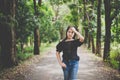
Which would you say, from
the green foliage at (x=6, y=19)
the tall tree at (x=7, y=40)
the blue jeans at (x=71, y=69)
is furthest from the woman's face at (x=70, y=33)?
the tall tree at (x=7, y=40)

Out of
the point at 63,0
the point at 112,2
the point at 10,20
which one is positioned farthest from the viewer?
the point at 63,0

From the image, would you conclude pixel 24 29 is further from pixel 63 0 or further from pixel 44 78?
pixel 63 0

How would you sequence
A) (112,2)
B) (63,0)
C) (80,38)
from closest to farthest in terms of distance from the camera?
(80,38) → (112,2) → (63,0)

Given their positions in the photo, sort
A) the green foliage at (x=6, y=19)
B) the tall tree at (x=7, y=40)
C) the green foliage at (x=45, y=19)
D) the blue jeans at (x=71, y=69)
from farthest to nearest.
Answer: the green foliage at (x=45, y=19)
the tall tree at (x=7, y=40)
the green foliage at (x=6, y=19)
the blue jeans at (x=71, y=69)

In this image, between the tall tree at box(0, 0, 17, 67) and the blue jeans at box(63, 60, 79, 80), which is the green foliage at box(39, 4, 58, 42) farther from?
the blue jeans at box(63, 60, 79, 80)

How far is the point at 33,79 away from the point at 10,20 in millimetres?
4694

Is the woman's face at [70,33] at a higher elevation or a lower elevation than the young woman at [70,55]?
higher

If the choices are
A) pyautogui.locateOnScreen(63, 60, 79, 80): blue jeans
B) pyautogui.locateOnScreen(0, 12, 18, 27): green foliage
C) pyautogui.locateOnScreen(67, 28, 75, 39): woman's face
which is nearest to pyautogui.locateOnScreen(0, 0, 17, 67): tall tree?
pyautogui.locateOnScreen(0, 12, 18, 27): green foliage

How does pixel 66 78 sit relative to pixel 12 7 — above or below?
below

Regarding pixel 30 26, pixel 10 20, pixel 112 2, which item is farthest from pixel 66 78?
pixel 30 26

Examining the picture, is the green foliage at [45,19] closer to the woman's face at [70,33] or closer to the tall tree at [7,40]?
A: the tall tree at [7,40]

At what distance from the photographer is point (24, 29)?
2403 cm

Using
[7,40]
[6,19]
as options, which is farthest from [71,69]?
[7,40]

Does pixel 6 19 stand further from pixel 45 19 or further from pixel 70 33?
pixel 45 19
